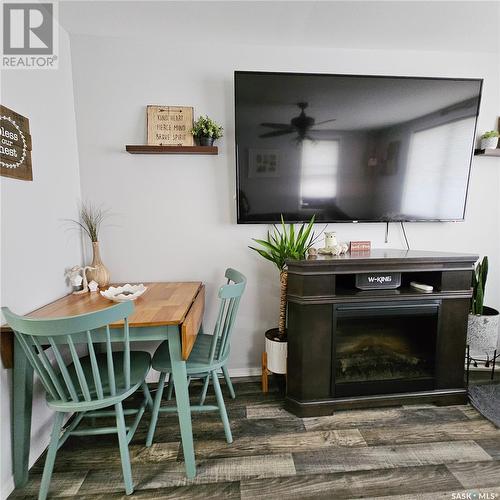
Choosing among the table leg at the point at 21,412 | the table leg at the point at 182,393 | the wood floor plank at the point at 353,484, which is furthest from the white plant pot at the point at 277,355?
the table leg at the point at 21,412

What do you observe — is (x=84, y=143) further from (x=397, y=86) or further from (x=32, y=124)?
(x=397, y=86)

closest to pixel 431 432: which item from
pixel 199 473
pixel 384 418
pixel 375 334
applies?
pixel 384 418

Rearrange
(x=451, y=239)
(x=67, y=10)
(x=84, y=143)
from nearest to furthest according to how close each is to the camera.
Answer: (x=67, y=10) → (x=84, y=143) → (x=451, y=239)

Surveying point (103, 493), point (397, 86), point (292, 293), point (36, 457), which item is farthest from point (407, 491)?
point (397, 86)

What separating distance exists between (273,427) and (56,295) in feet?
5.20

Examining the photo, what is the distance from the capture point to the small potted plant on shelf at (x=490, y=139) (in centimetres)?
211

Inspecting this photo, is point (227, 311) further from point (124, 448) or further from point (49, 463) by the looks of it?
point (49, 463)

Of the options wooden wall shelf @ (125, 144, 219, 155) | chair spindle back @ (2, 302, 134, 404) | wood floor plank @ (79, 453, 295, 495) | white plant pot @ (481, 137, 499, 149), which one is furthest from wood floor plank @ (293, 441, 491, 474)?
white plant pot @ (481, 137, 499, 149)

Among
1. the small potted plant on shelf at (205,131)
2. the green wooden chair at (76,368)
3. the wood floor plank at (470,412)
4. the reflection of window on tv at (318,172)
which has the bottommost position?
the wood floor plank at (470,412)

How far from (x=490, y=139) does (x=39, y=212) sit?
10.5 feet

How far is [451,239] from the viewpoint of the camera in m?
2.29

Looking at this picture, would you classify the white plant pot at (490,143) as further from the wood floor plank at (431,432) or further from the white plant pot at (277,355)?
the white plant pot at (277,355)
